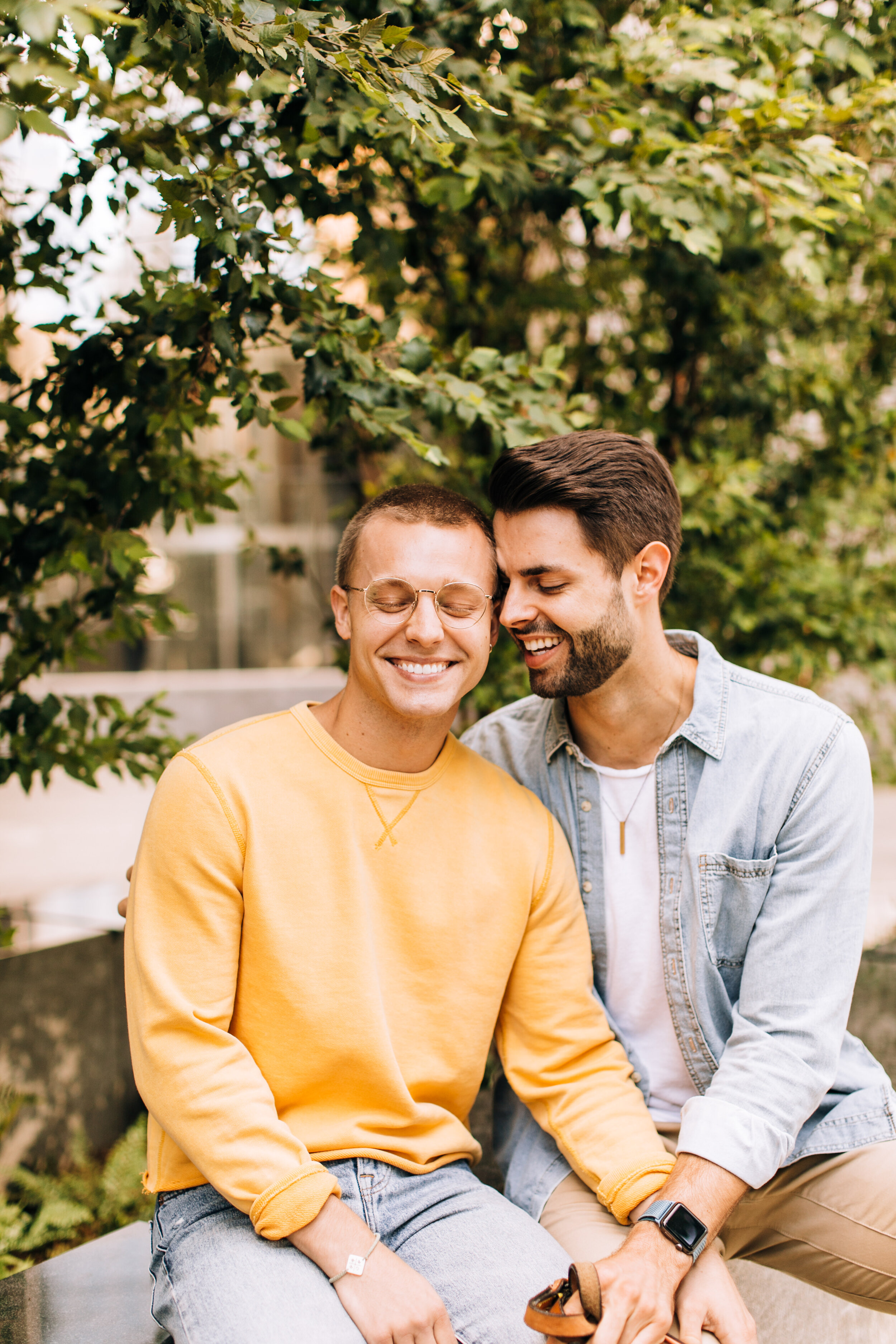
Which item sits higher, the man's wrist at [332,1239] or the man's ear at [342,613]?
the man's ear at [342,613]

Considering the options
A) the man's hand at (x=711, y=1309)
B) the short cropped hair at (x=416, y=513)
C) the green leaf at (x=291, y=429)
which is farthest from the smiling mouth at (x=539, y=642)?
the man's hand at (x=711, y=1309)

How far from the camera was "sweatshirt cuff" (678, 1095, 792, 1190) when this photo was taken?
1.94m

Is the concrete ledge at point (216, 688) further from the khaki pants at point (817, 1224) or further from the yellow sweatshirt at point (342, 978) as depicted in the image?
the khaki pants at point (817, 1224)

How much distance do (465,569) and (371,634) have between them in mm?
241

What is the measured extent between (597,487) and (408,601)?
51cm

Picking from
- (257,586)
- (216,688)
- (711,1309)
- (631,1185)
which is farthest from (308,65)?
(257,586)

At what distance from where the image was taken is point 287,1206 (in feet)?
5.66

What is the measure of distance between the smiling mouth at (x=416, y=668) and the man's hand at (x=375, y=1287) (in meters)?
0.97

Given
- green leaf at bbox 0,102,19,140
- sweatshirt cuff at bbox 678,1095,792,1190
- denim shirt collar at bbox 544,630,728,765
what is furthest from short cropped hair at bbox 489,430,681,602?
green leaf at bbox 0,102,19,140

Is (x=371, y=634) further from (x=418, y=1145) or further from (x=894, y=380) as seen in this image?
(x=894, y=380)

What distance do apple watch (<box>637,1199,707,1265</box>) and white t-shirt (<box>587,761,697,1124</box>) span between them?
433mm

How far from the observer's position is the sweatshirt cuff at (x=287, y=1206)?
172 cm

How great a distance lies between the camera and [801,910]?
2.11 meters

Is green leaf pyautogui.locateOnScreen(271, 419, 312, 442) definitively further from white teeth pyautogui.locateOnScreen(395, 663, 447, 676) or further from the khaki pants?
the khaki pants
